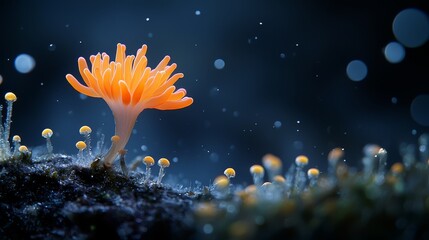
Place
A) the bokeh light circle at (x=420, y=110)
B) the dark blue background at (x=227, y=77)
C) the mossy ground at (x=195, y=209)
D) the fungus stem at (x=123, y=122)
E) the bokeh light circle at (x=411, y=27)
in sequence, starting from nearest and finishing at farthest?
the mossy ground at (x=195, y=209) < the fungus stem at (x=123, y=122) < the bokeh light circle at (x=411, y=27) < the bokeh light circle at (x=420, y=110) < the dark blue background at (x=227, y=77)

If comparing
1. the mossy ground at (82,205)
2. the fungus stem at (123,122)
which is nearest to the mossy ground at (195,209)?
the mossy ground at (82,205)

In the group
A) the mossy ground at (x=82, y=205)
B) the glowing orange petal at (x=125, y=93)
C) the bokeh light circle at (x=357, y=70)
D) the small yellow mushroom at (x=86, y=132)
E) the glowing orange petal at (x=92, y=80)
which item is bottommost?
the mossy ground at (x=82, y=205)

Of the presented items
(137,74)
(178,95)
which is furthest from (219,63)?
(137,74)

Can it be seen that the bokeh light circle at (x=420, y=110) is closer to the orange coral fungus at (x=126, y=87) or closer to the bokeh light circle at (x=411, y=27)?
the bokeh light circle at (x=411, y=27)

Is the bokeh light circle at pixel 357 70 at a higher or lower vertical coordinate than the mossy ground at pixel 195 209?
higher

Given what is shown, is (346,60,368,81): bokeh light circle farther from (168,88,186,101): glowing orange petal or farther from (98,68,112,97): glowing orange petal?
(98,68,112,97): glowing orange petal
